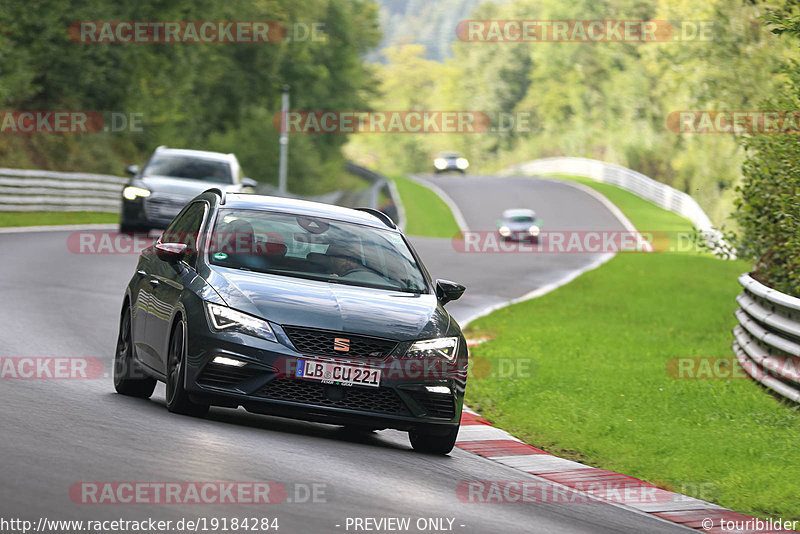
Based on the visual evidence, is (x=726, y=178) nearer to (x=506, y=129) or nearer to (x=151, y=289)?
(x=151, y=289)

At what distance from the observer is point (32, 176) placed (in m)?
36.4

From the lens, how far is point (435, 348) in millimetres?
9484

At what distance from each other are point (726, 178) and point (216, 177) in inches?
1565

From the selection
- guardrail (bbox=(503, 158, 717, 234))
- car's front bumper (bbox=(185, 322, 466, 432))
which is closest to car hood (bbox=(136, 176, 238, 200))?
car's front bumper (bbox=(185, 322, 466, 432))

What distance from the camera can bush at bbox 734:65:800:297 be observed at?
48.2 feet

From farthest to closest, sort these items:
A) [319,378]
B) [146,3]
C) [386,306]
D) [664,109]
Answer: [664,109]
[146,3]
[386,306]
[319,378]

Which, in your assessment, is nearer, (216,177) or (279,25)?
(216,177)

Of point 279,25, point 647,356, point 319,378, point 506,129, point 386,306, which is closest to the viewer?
point 319,378

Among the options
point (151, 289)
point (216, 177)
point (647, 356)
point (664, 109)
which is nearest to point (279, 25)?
point (664, 109)

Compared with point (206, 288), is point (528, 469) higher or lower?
lower

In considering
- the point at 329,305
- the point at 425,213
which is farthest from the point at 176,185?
the point at 425,213

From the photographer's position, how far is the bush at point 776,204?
14.7 metres

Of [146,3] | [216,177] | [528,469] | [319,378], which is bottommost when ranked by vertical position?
[528,469]

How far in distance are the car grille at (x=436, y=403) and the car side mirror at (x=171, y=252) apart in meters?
2.22
